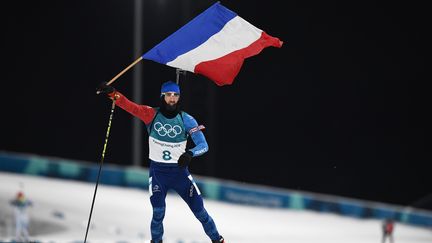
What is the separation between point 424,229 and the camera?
22547 millimetres

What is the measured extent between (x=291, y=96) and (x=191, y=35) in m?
14.9

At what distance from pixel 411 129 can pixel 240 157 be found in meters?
5.01

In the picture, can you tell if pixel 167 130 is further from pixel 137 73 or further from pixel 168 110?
pixel 137 73

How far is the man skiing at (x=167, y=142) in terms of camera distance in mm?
9906

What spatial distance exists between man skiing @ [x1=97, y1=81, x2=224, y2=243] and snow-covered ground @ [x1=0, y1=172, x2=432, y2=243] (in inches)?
340

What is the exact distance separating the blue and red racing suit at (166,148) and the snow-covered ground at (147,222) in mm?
8638

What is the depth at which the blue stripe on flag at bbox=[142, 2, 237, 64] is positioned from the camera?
10078 mm

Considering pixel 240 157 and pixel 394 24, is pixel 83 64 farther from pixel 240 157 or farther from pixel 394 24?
pixel 394 24

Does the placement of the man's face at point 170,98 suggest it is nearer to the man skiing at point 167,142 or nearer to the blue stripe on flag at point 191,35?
the man skiing at point 167,142

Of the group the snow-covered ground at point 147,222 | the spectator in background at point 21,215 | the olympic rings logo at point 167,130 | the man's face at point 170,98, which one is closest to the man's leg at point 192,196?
the olympic rings logo at point 167,130

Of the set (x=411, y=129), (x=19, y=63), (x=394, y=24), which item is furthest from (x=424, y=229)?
(x=19, y=63)

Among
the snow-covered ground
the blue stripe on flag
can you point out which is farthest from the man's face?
the snow-covered ground

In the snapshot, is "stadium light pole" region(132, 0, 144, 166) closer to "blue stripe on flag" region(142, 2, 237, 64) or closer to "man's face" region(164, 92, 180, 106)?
"blue stripe on flag" region(142, 2, 237, 64)

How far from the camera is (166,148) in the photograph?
993 centimetres
